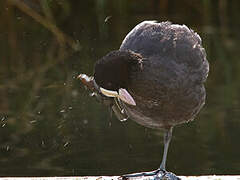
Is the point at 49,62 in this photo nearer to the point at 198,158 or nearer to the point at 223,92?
the point at 223,92

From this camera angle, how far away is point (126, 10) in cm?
1260

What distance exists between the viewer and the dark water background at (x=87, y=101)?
700cm

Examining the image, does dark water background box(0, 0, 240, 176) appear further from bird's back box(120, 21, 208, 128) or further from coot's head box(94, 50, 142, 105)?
coot's head box(94, 50, 142, 105)

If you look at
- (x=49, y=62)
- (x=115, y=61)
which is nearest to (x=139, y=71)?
(x=115, y=61)

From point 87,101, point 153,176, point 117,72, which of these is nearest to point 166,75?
point 117,72

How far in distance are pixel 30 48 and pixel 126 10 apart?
92.9 inches

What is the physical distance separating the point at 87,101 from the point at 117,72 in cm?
433

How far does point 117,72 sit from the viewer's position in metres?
4.33

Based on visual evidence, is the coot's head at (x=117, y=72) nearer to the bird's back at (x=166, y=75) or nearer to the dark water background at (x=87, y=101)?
the bird's back at (x=166, y=75)

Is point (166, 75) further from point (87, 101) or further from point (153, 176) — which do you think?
point (87, 101)

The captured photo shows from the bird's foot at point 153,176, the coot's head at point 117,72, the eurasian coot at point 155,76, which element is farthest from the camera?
the bird's foot at point 153,176

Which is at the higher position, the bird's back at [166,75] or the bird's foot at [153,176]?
the bird's back at [166,75]

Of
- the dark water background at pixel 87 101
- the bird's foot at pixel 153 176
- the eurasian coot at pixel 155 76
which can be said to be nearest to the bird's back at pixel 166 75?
the eurasian coot at pixel 155 76

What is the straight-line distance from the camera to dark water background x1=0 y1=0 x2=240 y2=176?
6996 millimetres
